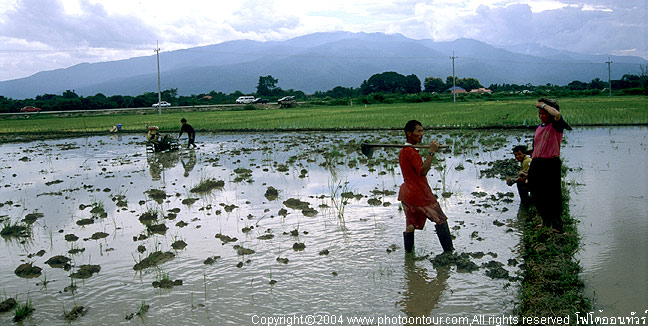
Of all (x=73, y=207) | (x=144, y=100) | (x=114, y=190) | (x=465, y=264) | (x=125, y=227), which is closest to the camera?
(x=465, y=264)

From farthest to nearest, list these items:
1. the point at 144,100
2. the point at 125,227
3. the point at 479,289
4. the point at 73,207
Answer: the point at 144,100
the point at 73,207
the point at 125,227
the point at 479,289

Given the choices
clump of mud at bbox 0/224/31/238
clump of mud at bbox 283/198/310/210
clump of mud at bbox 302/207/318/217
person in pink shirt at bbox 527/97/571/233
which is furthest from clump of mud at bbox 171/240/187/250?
person in pink shirt at bbox 527/97/571/233

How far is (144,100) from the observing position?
46.6 meters

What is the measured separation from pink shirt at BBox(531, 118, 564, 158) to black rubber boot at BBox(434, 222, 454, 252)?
52.0 inches

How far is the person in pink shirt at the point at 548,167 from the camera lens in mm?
5082

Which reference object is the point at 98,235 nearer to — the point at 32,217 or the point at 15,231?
the point at 15,231

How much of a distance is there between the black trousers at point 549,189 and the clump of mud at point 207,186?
16.9ft

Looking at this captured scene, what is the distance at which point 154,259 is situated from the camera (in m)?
5.08

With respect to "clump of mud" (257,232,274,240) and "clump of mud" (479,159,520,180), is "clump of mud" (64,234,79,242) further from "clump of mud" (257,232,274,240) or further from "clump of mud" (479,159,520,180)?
"clump of mud" (479,159,520,180)

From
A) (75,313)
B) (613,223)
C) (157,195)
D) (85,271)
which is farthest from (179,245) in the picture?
(613,223)


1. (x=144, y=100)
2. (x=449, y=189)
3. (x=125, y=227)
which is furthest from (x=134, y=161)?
(x=144, y=100)

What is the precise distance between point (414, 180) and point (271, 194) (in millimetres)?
3707

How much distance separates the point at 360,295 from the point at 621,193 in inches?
189

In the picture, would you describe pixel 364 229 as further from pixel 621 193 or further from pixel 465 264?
pixel 621 193
